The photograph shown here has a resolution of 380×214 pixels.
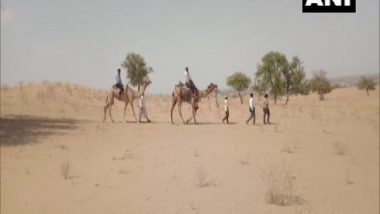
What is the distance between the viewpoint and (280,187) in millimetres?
11805

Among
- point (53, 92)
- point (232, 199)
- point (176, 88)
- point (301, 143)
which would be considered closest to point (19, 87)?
point (53, 92)

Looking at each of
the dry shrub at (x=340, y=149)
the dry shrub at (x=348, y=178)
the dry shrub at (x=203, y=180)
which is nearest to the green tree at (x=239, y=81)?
the dry shrub at (x=203, y=180)

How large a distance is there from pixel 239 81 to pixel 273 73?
1021 mm

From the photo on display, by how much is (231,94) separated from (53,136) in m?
10.5

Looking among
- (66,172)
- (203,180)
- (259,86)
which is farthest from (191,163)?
(259,86)

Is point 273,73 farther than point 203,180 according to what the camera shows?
No

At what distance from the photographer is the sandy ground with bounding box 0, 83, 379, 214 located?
1081 centimetres

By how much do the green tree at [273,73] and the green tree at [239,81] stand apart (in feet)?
2.20

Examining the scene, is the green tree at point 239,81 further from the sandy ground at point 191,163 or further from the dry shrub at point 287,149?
the dry shrub at point 287,149

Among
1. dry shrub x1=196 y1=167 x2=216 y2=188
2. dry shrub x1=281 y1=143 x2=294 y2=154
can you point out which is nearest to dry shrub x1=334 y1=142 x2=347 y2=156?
dry shrub x1=281 y1=143 x2=294 y2=154

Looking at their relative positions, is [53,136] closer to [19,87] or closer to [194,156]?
[194,156]

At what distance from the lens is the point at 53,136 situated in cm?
1878

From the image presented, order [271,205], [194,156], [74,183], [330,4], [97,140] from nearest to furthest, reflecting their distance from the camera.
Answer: [330,4]
[271,205]
[74,183]
[194,156]
[97,140]

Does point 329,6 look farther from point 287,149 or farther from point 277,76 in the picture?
point 287,149
